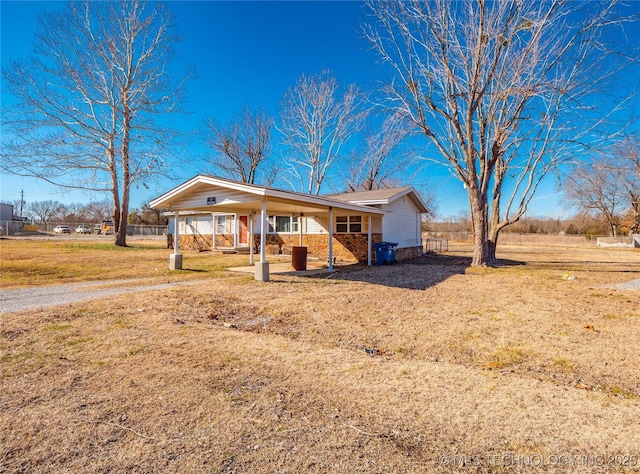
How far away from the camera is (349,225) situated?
15.3 m

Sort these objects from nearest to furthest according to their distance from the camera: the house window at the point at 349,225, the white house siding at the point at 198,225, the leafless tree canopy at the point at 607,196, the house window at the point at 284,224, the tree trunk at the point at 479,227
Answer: the tree trunk at the point at 479,227, the house window at the point at 349,225, the house window at the point at 284,224, the white house siding at the point at 198,225, the leafless tree canopy at the point at 607,196

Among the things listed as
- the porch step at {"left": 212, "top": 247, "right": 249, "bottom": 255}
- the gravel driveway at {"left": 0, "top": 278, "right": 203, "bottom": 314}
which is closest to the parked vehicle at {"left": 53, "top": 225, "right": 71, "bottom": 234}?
the porch step at {"left": 212, "top": 247, "right": 249, "bottom": 255}

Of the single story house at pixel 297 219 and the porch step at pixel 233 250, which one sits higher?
the single story house at pixel 297 219

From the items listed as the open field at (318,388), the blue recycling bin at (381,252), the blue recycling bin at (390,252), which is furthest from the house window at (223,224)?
the open field at (318,388)

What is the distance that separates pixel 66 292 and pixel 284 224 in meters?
11.1

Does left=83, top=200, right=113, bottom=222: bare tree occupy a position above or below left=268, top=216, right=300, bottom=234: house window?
above

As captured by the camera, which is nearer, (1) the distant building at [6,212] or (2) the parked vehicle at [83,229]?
(1) the distant building at [6,212]

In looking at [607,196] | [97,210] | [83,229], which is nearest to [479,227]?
[607,196]

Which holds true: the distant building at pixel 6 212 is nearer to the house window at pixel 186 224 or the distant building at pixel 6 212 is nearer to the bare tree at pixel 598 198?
the house window at pixel 186 224

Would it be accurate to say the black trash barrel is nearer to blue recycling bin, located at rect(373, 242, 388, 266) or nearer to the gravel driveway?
the gravel driveway

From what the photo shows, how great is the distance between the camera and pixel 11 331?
14.3 ft

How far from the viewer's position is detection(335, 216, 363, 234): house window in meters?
15.0

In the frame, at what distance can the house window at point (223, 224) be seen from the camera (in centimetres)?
2006

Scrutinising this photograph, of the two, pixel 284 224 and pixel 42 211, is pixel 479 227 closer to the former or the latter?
pixel 284 224
